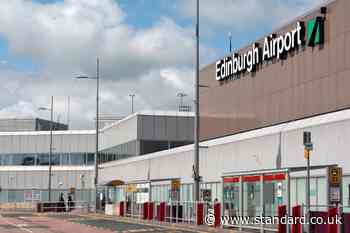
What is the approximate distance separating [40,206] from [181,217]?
1395 inches

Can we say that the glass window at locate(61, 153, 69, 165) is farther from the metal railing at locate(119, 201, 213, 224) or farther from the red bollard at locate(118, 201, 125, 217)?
the metal railing at locate(119, 201, 213, 224)

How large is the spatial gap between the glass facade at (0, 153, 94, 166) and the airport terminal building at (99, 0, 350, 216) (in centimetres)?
4071

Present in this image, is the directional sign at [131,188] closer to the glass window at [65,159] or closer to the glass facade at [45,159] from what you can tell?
the glass facade at [45,159]

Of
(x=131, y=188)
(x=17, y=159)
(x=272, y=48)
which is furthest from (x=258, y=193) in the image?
(x=17, y=159)

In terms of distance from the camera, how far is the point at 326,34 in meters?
37.3

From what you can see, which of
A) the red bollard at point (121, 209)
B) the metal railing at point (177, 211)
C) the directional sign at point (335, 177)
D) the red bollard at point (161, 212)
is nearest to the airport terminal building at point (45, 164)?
the red bollard at point (121, 209)

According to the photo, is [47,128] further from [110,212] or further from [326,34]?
[326,34]

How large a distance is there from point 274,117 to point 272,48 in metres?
3.98

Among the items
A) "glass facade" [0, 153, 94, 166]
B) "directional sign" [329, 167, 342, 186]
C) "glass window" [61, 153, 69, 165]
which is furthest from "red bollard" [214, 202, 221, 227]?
"glass window" [61, 153, 69, 165]

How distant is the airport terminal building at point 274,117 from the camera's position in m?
31.9

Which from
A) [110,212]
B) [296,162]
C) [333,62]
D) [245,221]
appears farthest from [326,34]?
[110,212]

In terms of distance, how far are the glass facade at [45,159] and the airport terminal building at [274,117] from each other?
40.7 meters

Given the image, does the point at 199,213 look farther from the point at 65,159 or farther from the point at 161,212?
the point at 65,159

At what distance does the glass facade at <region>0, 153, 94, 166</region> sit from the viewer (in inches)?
3824
